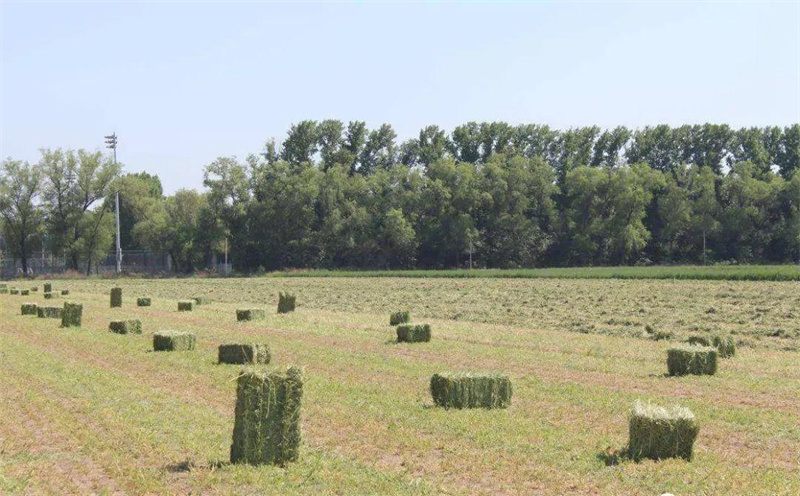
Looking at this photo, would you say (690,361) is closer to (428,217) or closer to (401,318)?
(401,318)

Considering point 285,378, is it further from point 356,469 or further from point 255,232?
point 255,232

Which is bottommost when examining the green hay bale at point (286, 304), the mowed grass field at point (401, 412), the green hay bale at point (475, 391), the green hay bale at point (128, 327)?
the mowed grass field at point (401, 412)

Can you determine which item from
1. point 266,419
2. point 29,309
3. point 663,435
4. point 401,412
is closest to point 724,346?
point 401,412

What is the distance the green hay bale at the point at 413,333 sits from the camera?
24484mm

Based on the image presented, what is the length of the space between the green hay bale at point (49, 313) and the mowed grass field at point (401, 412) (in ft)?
10.3

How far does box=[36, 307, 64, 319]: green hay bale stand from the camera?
34375 mm

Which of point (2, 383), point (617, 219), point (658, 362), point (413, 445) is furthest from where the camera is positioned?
point (617, 219)

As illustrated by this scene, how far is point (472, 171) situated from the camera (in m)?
108

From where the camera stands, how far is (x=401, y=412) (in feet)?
45.3

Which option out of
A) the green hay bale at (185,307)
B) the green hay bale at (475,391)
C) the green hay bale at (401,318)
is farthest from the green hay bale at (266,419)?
the green hay bale at (185,307)

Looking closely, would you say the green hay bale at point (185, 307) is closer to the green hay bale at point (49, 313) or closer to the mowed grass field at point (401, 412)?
the green hay bale at point (49, 313)

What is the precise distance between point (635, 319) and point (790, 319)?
5035mm

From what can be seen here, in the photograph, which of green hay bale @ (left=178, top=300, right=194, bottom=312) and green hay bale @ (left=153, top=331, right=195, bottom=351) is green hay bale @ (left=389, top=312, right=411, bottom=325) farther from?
green hay bale @ (left=178, top=300, right=194, bottom=312)

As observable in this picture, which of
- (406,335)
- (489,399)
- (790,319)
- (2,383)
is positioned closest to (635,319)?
(790,319)
